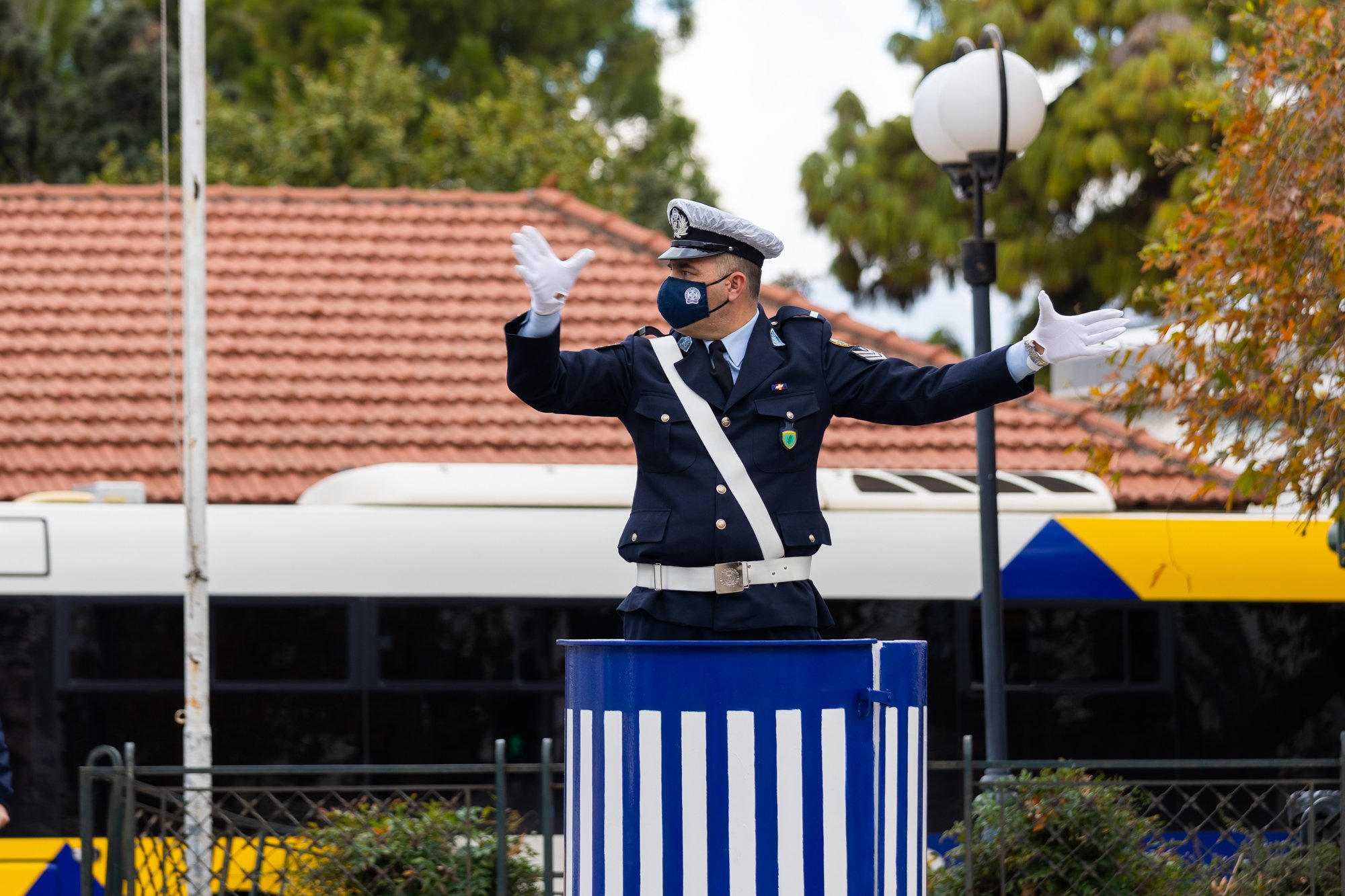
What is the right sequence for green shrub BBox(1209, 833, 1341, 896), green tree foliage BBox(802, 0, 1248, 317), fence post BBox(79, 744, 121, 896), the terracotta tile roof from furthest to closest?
green tree foliage BBox(802, 0, 1248, 317)
the terracotta tile roof
green shrub BBox(1209, 833, 1341, 896)
fence post BBox(79, 744, 121, 896)

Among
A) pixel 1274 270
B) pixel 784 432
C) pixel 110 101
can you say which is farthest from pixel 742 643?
pixel 110 101

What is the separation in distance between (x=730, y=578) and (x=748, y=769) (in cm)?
51

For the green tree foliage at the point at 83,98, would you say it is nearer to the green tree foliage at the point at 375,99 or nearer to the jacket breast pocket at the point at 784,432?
the green tree foliage at the point at 375,99

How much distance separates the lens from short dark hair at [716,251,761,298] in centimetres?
358

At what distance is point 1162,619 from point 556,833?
3.05m

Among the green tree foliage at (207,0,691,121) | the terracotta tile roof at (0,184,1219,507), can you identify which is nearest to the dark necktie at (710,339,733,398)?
the terracotta tile roof at (0,184,1219,507)

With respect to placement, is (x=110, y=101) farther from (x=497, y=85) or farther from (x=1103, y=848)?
(x=1103, y=848)

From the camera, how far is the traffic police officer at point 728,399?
3.41 metres

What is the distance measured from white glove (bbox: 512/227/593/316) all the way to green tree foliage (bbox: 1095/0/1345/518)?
3138 millimetres

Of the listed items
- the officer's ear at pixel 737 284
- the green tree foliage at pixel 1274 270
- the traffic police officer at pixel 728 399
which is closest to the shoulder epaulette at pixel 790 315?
the traffic police officer at pixel 728 399

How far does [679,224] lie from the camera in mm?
3613

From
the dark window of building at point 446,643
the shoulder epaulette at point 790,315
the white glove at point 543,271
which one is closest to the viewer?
the white glove at point 543,271

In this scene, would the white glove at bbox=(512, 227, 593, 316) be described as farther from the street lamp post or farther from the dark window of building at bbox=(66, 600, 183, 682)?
the dark window of building at bbox=(66, 600, 183, 682)

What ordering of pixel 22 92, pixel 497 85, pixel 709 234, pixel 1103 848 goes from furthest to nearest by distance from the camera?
pixel 497 85 < pixel 22 92 < pixel 1103 848 < pixel 709 234
